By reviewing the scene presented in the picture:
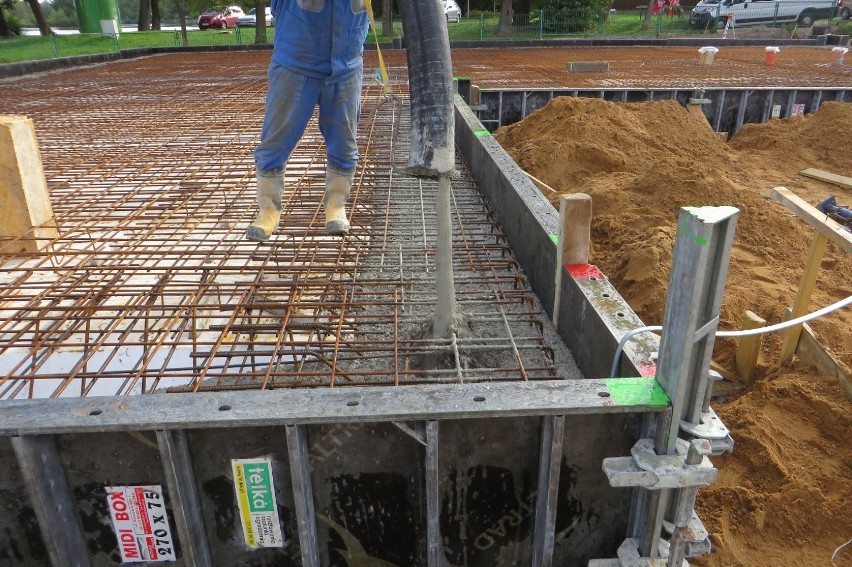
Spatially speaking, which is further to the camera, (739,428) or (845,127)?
(845,127)

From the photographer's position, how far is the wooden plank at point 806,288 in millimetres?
3504

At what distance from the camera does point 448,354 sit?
295 centimetres

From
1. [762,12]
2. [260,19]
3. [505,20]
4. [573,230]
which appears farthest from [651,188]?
[762,12]

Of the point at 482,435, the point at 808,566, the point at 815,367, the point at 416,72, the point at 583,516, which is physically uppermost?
the point at 416,72

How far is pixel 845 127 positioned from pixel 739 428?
8.59 metres

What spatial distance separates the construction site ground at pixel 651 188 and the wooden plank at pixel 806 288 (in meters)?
0.15

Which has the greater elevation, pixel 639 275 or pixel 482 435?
pixel 482 435

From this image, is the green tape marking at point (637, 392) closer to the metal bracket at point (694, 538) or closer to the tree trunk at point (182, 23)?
the metal bracket at point (694, 538)

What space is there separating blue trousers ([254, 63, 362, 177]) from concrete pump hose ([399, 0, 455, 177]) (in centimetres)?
86

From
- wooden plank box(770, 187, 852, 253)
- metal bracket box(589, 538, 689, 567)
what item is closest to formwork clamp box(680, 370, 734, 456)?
metal bracket box(589, 538, 689, 567)

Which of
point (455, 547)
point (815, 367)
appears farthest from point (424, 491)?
point (815, 367)

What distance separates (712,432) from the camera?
6.15 feet

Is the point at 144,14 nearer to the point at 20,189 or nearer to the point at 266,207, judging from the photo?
the point at 20,189

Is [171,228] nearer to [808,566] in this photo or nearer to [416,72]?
[416,72]
